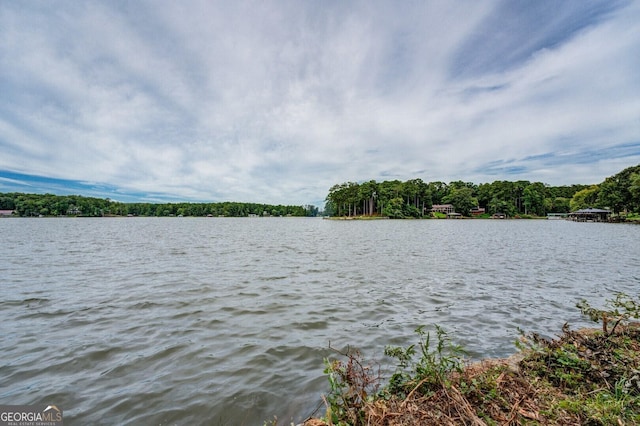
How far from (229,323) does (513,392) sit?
22.1 ft

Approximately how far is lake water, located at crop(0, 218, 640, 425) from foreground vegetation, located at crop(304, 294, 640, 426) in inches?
50.2

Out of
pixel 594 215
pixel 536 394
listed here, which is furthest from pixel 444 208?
pixel 536 394

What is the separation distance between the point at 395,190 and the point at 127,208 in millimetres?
177535

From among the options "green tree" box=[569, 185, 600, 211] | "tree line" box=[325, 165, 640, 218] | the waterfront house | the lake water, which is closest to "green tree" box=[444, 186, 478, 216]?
"tree line" box=[325, 165, 640, 218]

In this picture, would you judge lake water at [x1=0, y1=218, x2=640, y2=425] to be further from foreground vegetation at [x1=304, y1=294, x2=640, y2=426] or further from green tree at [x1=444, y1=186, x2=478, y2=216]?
green tree at [x1=444, y1=186, x2=478, y2=216]

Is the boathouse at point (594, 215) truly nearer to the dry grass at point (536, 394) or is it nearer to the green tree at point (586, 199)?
the green tree at point (586, 199)

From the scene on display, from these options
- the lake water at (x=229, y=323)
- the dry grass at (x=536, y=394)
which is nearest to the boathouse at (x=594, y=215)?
the lake water at (x=229, y=323)

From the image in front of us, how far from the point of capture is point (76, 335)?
279 inches

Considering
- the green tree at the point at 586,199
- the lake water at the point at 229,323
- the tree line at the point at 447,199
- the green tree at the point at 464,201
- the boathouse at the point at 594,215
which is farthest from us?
the green tree at the point at 464,201

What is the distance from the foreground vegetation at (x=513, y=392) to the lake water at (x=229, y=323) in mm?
1274

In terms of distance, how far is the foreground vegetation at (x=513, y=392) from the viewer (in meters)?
3.18

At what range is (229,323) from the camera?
26.6 ft

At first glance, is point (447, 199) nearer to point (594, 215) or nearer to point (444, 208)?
point (444, 208)

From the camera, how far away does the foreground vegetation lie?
125 inches
